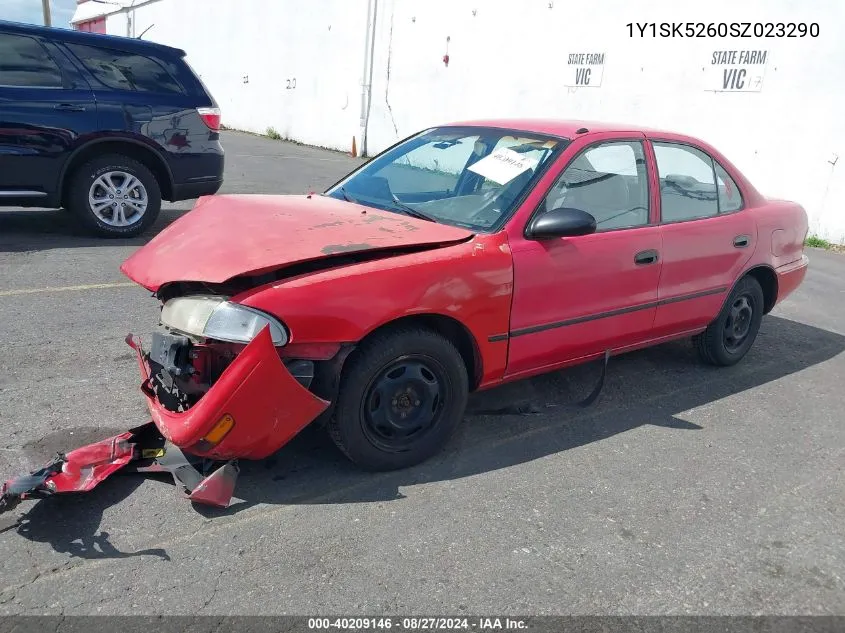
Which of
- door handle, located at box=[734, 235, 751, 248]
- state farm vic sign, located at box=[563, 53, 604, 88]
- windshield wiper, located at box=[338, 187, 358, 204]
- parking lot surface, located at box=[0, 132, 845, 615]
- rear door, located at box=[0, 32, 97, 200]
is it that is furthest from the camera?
state farm vic sign, located at box=[563, 53, 604, 88]

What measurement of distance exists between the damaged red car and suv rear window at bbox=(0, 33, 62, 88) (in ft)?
13.6

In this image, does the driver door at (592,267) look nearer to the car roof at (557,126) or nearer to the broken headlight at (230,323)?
the car roof at (557,126)

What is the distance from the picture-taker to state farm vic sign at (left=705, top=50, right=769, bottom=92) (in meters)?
10.7

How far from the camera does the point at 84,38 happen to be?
7.20 m

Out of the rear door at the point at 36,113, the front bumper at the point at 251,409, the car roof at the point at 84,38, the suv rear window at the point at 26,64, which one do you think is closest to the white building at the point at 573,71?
the car roof at the point at 84,38

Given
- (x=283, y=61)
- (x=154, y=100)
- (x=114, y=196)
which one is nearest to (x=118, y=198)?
(x=114, y=196)

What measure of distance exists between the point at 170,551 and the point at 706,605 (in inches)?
78.2

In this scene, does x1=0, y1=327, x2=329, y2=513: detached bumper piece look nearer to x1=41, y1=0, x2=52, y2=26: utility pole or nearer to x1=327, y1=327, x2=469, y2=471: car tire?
x1=327, y1=327, x2=469, y2=471: car tire

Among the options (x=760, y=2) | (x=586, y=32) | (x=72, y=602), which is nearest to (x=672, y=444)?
(x=72, y=602)

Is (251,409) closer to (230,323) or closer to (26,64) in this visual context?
(230,323)

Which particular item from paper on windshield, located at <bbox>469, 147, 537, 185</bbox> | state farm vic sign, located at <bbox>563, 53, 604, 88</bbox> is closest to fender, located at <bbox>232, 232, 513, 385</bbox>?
paper on windshield, located at <bbox>469, 147, 537, 185</bbox>

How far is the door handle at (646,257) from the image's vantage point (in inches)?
163

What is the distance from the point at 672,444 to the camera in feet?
12.9

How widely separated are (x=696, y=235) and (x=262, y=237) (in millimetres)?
2723
